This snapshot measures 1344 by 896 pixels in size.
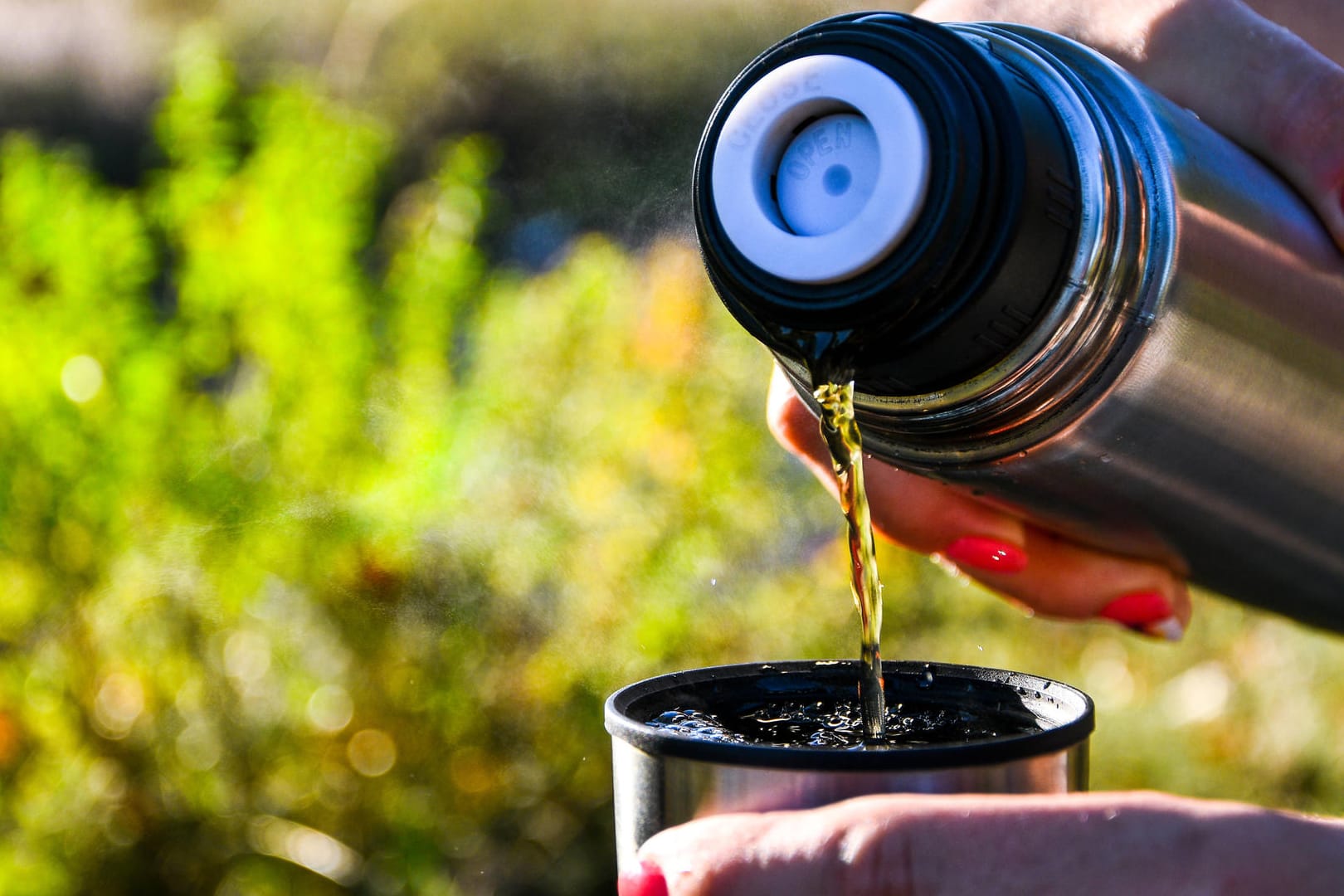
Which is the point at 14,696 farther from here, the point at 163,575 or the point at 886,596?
the point at 886,596

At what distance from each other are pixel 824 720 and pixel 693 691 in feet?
0.21

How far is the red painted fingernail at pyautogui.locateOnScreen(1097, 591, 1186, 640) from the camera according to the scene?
88 cm

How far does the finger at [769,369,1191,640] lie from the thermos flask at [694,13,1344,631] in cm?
8

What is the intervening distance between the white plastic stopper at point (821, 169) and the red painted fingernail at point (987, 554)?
16.9 inches

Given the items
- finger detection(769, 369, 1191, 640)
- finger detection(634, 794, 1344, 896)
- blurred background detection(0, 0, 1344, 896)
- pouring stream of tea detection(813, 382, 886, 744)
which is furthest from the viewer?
blurred background detection(0, 0, 1344, 896)

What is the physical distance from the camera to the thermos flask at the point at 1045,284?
0.49m

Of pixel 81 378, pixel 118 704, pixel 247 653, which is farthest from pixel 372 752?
pixel 81 378

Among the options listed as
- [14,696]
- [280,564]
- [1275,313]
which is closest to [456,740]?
[280,564]

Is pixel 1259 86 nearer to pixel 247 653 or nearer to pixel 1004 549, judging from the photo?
pixel 1004 549

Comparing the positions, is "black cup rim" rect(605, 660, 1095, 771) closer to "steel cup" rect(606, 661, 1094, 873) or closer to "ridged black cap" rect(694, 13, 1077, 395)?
"steel cup" rect(606, 661, 1094, 873)

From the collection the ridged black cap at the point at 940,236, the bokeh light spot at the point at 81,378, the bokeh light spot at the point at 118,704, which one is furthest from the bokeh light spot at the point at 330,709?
the ridged black cap at the point at 940,236

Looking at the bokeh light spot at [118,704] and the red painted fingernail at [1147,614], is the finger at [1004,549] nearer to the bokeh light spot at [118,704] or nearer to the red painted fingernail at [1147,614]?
the red painted fingernail at [1147,614]

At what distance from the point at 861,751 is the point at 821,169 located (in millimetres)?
226

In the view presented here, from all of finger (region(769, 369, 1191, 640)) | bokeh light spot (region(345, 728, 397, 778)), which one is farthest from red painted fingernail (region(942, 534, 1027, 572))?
bokeh light spot (region(345, 728, 397, 778))
